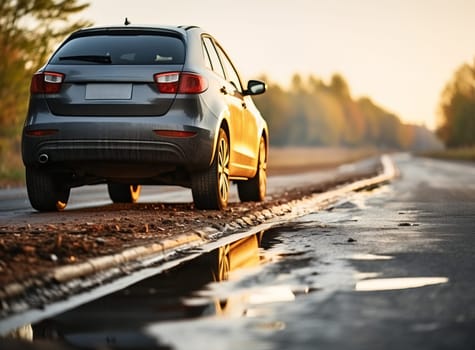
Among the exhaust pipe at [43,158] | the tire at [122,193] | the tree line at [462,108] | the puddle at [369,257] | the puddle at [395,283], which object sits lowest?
the tree line at [462,108]

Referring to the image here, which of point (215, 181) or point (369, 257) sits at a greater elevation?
point (215, 181)

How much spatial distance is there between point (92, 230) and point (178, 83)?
7.35 ft

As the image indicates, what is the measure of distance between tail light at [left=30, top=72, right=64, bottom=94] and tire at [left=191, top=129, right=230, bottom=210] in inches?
71.7

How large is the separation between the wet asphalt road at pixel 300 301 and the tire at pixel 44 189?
3083mm

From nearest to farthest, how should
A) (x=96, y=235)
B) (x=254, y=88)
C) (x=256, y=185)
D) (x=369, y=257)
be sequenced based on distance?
1. (x=369, y=257)
2. (x=96, y=235)
3. (x=254, y=88)
4. (x=256, y=185)

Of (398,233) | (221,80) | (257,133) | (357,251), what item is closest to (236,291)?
(357,251)

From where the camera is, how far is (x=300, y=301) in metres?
6.18

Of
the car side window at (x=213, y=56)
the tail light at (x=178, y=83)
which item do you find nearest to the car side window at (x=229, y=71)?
the car side window at (x=213, y=56)

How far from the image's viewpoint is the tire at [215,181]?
38.9 ft

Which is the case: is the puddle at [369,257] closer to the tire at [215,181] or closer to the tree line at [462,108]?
the tire at [215,181]

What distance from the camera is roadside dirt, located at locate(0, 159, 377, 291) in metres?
7.38

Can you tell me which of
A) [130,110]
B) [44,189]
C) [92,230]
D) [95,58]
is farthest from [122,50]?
[92,230]

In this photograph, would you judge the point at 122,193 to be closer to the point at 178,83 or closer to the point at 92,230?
the point at 178,83

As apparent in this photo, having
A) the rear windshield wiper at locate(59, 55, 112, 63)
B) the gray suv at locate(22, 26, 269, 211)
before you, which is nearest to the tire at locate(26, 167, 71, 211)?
the gray suv at locate(22, 26, 269, 211)
